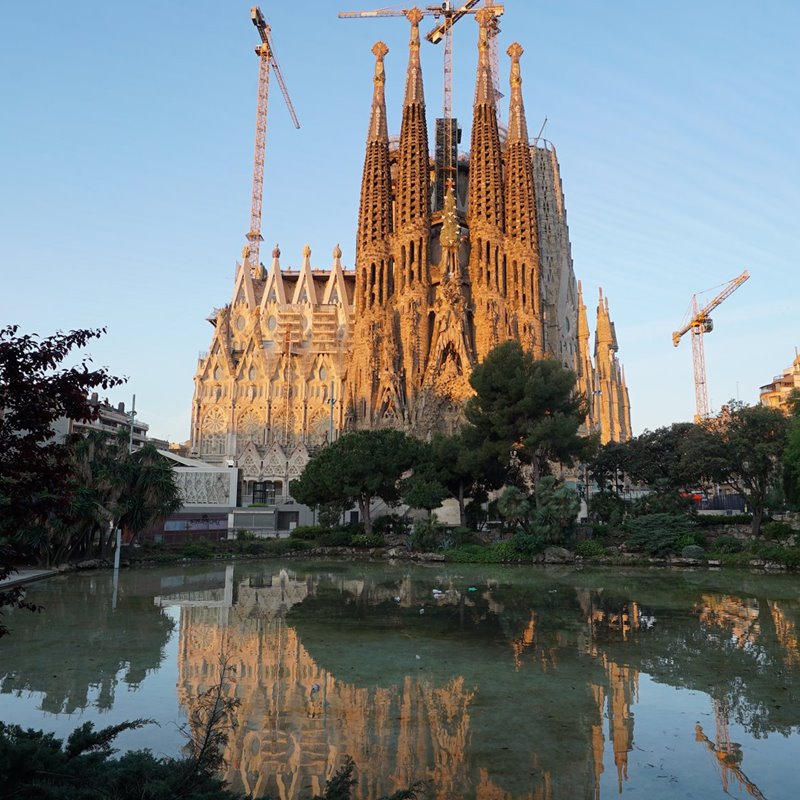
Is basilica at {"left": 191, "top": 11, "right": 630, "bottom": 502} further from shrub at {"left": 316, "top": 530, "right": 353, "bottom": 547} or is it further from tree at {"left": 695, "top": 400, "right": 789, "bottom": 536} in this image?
tree at {"left": 695, "top": 400, "right": 789, "bottom": 536}

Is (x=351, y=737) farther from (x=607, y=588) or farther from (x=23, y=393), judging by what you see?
(x=607, y=588)

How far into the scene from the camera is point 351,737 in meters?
7.93

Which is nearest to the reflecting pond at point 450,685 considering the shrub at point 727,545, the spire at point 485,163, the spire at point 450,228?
the shrub at point 727,545

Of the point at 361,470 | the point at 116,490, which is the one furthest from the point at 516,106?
the point at 116,490

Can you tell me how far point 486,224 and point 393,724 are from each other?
5892 centimetres

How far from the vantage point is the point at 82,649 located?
12.5 metres

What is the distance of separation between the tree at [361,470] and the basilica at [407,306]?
1525 cm

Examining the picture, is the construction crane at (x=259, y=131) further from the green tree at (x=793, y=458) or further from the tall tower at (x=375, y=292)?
the green tree at (x=793, y=458)

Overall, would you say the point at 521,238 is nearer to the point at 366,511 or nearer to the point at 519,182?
the point at 519,182

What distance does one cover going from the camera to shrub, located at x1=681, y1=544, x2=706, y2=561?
32281 mm

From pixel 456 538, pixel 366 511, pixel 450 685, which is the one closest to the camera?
pixel 450 685

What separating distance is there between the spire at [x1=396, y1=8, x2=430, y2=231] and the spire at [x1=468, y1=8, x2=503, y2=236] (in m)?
4.54

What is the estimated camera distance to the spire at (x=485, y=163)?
63750 mm

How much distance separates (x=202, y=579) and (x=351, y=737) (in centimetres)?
1876
